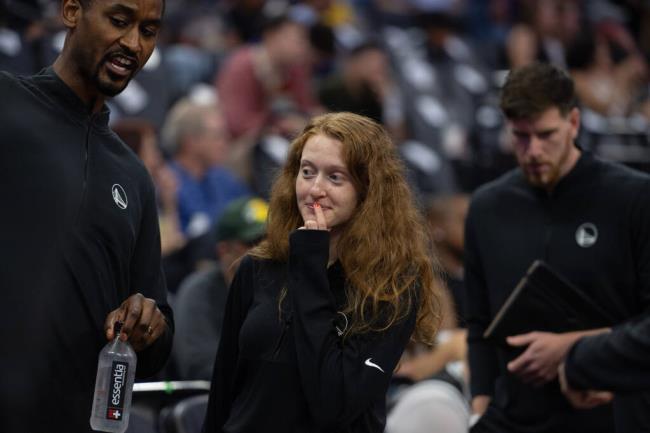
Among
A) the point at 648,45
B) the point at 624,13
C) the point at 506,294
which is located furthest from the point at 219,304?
the point at 624,13

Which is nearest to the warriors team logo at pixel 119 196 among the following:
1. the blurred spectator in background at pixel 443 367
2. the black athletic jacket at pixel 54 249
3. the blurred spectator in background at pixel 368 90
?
the black athletic jacket at pixel 54 249

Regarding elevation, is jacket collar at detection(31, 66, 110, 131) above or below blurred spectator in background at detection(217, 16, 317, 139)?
below

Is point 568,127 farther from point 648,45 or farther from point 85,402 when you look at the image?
point 648,45

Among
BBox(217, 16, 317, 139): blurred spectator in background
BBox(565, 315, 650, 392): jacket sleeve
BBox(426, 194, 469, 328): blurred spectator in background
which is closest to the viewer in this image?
BBox(565, 315, 650, 392): jacket sleeve

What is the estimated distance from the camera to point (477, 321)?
5184 mm

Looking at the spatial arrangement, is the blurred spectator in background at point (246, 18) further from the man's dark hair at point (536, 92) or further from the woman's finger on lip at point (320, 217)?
the woman's finger on lip at point (320, 217)

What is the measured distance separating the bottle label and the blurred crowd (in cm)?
260

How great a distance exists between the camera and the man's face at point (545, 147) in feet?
16.3

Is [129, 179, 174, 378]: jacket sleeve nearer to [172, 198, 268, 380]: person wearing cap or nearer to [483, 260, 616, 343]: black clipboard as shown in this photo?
[483, 260, 616, 343]: black clipboard

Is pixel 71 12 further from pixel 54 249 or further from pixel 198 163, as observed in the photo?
pixel 198 163

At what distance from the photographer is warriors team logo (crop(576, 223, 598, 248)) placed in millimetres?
4875

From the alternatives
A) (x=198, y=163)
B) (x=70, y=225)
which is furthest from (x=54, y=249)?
(x=198, y=163)

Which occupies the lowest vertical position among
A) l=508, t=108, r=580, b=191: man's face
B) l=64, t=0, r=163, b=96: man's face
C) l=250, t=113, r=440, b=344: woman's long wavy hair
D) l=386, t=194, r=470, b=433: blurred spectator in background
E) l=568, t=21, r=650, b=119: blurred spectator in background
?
l=386, t=194, r=470, b=433: blurred spectator in background

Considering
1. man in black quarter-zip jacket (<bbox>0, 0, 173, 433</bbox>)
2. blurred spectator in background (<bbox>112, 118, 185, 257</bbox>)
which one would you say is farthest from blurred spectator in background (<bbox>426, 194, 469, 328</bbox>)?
man in black quarter-zip jacket (<bbox>0, 0, 173, 433</bbox>)
